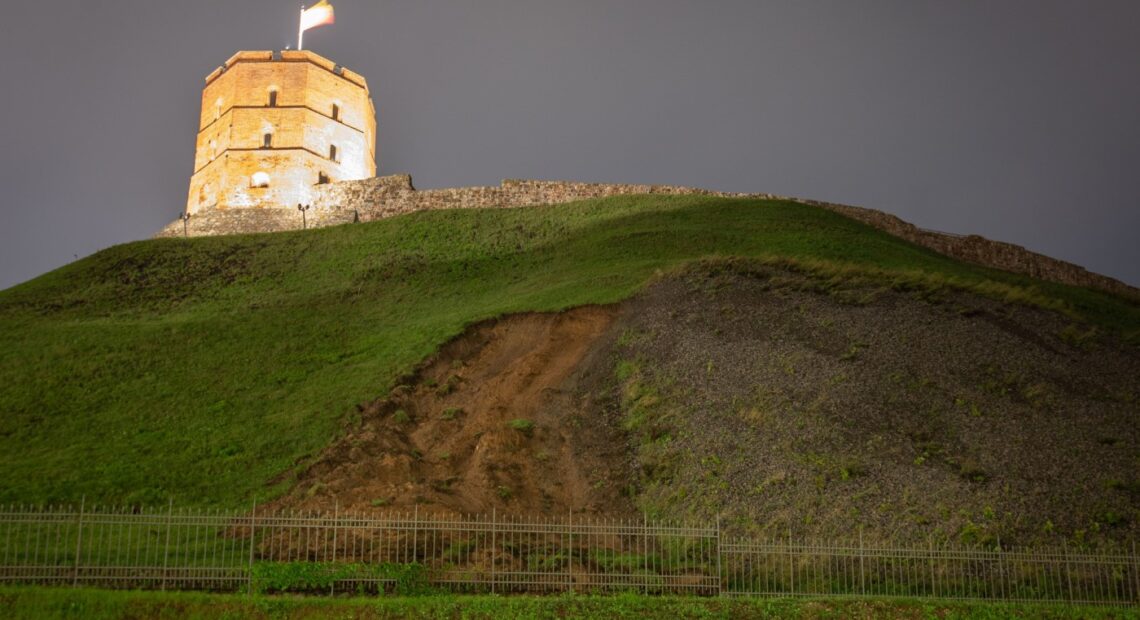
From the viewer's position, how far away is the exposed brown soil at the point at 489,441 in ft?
65.3

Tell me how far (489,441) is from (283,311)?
14.4m

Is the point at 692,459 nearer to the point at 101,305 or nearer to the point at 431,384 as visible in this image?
the point at 431,384

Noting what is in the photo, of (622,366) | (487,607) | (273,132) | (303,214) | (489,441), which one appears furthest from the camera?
(273,132)

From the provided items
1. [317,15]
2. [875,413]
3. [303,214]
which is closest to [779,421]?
[875,413]

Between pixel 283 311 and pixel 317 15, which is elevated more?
pixel 317 15

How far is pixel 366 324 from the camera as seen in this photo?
3189 cm

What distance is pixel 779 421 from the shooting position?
69.5ft

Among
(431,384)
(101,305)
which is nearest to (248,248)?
(101,305)

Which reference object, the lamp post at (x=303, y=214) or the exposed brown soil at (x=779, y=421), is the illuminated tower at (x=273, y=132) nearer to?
the lamp post at (x=303, y=214)

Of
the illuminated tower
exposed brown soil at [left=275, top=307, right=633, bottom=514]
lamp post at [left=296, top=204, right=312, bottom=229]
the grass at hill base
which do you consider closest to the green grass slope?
exposed brown soil at [left=275, top=307, right=633, bottom=514]

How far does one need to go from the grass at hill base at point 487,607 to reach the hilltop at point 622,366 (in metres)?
2.98

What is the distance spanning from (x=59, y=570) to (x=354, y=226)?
3129cm

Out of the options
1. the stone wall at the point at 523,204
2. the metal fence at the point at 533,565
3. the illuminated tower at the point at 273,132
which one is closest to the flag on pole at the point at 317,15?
the illuminated tower at the point at 273,132

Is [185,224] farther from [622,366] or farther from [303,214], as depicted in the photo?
[622,366]
